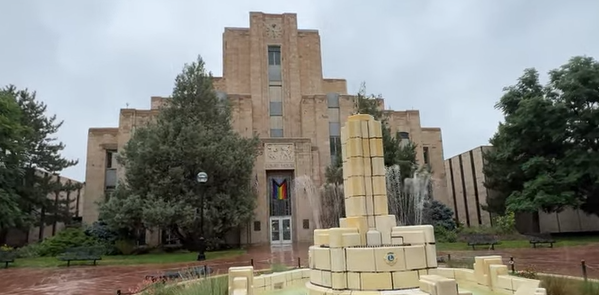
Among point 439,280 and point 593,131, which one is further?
A: point 593,131

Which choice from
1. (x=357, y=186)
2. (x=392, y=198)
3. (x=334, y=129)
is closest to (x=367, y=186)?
(x=357, y=186)

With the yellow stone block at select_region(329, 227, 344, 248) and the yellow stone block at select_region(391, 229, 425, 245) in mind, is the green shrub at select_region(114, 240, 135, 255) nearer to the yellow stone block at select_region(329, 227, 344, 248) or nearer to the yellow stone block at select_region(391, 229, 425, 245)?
the yellow stone block at select_region(329, 227, 344, 248)

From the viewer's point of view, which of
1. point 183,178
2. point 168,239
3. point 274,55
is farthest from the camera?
point 274,55

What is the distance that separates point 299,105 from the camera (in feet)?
124

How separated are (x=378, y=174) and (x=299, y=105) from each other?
29.4 metres

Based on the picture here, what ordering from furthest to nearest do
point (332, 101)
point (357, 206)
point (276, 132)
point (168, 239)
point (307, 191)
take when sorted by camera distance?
point (332, 101), point (276, 132), point (307, 191), point (168, 239), point (357, 206)

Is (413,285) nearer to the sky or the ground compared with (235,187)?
nearer to the ground

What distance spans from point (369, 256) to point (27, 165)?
113ft

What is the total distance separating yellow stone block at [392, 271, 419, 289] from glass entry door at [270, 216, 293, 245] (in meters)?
25.4

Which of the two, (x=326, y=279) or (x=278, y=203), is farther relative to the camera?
(x=278, y=203)

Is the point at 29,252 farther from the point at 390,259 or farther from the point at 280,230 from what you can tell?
the point at 390,259

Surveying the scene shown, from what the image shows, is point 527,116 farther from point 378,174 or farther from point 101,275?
point 101,275

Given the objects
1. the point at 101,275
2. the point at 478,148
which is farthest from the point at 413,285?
the point at 478,148

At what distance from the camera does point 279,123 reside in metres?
37.6
